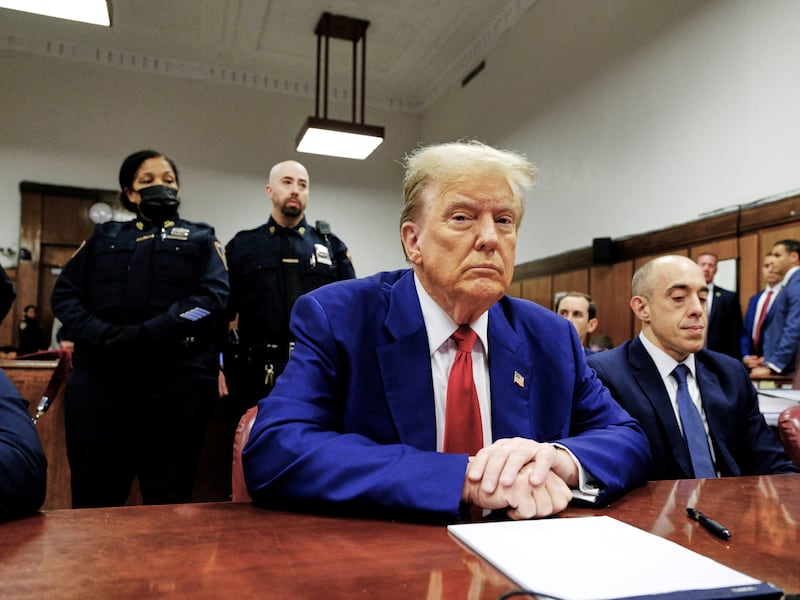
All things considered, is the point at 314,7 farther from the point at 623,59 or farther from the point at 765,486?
the point at 765,486

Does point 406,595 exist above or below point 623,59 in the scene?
below

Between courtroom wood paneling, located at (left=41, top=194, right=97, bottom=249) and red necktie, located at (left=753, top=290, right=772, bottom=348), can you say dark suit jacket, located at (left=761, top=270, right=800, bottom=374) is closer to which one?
red necktie, located at (left=753, top=290, right=772, bottom=348)

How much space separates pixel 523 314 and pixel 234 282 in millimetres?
2184

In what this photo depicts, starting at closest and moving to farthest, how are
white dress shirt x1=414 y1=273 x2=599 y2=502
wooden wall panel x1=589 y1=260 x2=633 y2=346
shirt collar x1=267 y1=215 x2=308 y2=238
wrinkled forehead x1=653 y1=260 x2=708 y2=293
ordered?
white dress shirt x1=414 y1=273 x2=599 y2=502 → wrinkled forehead x1=653 y1=260 x2=708 y2=293 → shirt collar x1=267 y1=215 x2=308 y2=238 → wooden wall panel x1=589 y1=260 x2=633 y2=346

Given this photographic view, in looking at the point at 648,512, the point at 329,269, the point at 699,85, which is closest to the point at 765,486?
the point at 648,512

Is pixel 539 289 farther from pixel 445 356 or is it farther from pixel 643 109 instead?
pixel 445 356

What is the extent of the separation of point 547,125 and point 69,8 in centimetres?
478

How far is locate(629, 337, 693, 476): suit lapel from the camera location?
6.09 ft

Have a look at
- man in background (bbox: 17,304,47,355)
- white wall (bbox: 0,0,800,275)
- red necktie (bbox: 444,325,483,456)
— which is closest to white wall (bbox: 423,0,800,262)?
white wall (bbox: 0,0,800,275)

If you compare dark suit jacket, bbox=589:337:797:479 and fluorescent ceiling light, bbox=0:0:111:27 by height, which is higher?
fluorescent ceiling light, bbox=0:0:111:27

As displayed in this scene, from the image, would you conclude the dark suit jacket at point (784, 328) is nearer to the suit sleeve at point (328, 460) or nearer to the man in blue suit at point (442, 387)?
the man in blue suit at point (442, 387)

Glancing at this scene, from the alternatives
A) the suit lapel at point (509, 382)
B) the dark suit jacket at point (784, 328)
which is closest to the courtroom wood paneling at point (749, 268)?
the dark suit jacket at point (784, 328)

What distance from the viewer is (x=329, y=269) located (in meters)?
3.41

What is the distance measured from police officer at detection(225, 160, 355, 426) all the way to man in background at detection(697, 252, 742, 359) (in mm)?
3130
